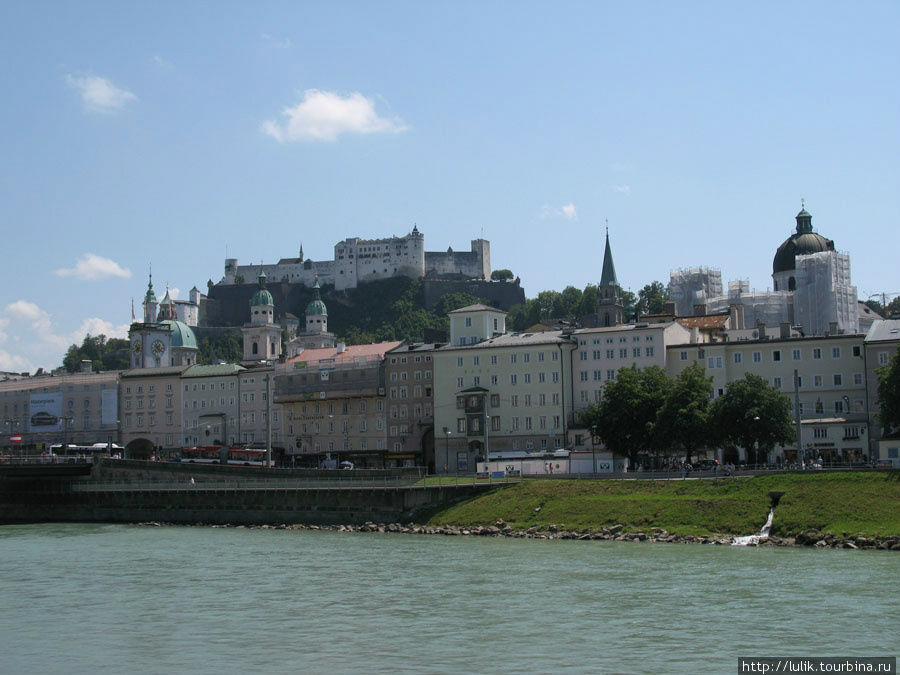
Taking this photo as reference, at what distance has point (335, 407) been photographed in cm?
10075

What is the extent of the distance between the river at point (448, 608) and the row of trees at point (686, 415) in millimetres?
18932

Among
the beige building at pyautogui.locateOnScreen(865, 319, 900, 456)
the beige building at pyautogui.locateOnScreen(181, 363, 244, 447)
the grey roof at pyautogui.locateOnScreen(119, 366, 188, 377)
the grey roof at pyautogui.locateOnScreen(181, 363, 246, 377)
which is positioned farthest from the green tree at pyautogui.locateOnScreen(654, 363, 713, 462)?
the grey roof at pyautogui.locateOnScreen(119, 366, 188, 377)

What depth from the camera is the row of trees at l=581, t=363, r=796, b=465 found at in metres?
66.2

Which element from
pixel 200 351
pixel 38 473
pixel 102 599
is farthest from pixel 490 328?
pixel 200 351

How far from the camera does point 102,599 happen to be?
123 ft

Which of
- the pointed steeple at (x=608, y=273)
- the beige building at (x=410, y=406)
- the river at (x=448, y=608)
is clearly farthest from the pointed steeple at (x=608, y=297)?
the river at (x=448, y=608)

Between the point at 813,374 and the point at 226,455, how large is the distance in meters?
46.6

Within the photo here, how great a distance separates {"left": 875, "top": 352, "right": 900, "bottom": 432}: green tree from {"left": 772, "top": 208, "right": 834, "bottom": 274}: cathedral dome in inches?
2568

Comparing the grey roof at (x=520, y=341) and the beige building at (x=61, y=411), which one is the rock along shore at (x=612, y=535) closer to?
the grey roof at (x=520, y=341)

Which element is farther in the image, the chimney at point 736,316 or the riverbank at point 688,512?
the chimney at point 736,316

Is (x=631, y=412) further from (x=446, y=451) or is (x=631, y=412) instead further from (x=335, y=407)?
(x=335, y=407)

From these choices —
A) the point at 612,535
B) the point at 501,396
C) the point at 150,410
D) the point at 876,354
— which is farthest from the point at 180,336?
the point at 612,535

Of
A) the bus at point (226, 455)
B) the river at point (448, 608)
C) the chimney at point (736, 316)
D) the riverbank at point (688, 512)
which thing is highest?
the chimney at point (736, 316)

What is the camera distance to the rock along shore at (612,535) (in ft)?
150
